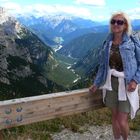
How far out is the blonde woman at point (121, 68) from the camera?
4.97 metres

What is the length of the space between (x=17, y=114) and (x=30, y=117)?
23 cm

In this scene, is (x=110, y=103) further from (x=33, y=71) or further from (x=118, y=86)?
(x=33, y=71)

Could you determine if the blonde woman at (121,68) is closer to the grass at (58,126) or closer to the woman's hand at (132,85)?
the woman's hand at (132,85)

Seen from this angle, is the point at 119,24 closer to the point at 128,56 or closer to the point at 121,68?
the point at 128,56

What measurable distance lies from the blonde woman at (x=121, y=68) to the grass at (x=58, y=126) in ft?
5.79

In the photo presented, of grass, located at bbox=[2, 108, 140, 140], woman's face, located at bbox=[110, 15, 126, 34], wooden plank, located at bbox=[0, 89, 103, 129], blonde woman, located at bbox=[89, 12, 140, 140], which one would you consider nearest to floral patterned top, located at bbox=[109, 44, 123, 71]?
blonde woman, located at bbox=[89, 12, 140, 140]

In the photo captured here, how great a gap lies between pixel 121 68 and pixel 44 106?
1222 millimetres

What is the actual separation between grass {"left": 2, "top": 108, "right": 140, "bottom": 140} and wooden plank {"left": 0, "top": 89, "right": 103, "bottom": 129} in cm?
100

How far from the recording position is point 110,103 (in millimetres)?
5246

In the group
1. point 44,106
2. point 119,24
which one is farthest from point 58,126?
point 119,24

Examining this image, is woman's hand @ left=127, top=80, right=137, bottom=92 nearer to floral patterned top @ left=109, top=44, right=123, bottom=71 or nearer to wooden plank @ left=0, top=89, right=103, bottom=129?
floral patterned top @ left=109, top=44, right=123, bottom=71

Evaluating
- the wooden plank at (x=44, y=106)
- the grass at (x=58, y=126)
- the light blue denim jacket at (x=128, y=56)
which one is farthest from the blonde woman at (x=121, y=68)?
the grass at (x=58, y=126)

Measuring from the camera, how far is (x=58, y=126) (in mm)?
7156

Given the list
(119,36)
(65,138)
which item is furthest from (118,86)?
(65,138)
